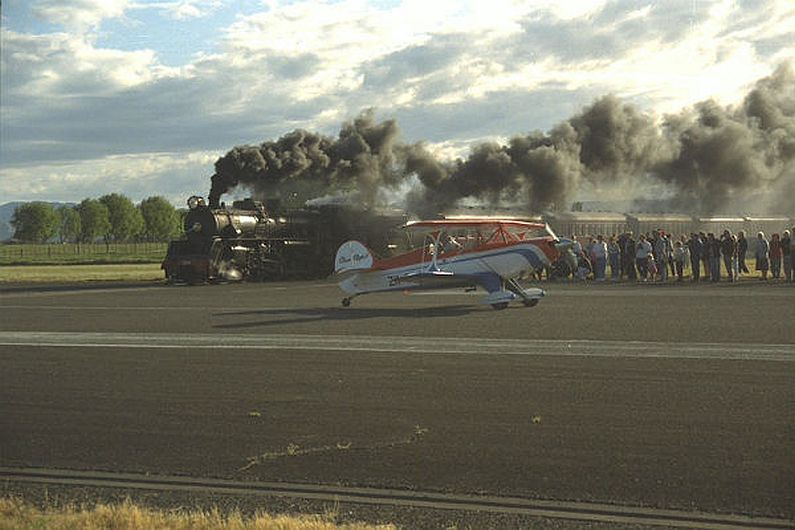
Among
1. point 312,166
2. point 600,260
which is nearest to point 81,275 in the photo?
point 312,166

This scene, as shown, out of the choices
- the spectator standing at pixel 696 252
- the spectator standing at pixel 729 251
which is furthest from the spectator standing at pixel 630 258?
the spectator standing at pixel 729 251

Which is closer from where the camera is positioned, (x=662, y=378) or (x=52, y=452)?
(x=52, y=452)

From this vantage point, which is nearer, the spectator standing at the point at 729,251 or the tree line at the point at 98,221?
the spectator standing at the point at 729,251

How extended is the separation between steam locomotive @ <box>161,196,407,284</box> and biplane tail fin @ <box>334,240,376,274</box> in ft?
44.3

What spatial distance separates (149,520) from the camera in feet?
19.5

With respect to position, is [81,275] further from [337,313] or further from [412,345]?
[412,345]

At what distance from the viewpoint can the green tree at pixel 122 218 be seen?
156000mm

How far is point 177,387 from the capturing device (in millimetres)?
11492

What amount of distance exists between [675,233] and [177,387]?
5511 centimetres

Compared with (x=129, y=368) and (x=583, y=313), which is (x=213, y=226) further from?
(x=129, y=368)

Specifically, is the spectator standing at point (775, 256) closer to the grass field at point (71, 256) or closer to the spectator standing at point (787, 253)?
the spectator standing at point (787, 253)

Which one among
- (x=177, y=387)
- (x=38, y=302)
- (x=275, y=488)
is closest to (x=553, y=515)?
(x=275, y=488)

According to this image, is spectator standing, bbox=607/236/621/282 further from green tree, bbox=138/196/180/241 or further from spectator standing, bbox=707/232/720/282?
Result: green tree, bbox=138/196/180/241

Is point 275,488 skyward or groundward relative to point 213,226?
groundward
